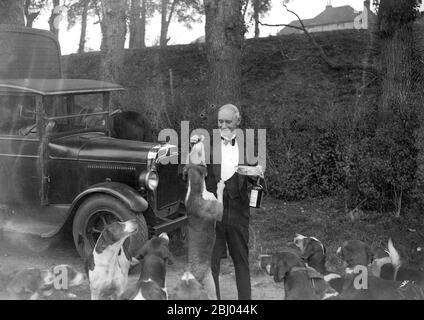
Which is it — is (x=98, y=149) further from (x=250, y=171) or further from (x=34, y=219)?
(x=250, y=171)

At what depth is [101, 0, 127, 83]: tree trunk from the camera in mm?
10508

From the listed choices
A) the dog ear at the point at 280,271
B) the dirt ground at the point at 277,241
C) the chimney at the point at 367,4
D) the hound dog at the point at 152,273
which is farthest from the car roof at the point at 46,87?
the chimney at the point at 367,4

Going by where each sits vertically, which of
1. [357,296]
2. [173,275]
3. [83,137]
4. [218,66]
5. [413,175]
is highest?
[218,66]

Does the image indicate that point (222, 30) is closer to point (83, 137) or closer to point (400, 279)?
point (83, 137)

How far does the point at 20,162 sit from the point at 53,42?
10.4 feet

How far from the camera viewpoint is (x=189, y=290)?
3.77m

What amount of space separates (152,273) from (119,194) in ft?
4.52

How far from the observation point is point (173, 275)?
5.48 metres

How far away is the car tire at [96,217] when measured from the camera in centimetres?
520

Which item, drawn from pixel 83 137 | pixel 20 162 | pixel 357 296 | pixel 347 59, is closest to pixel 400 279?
pixel 357 296

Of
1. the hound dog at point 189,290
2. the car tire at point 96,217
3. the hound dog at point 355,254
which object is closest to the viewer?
the hound dog at point 189,290

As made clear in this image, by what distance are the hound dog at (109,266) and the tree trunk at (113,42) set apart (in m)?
6.81

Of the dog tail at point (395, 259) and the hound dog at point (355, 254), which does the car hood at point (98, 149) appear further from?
the dog tail at point (395, 259)

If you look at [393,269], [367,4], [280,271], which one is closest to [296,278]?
[280,271]
